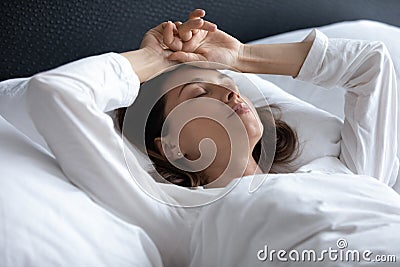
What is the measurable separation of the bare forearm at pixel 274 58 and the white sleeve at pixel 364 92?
0.02 meters

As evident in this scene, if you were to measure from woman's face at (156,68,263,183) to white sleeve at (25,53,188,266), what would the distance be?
0.17 m

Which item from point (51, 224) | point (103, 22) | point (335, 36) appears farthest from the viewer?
point (335, 36)

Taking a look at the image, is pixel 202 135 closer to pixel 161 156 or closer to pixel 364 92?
pixel 161 156

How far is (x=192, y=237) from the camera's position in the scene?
38.7 inches

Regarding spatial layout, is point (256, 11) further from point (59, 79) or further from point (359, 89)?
point (59, 79)

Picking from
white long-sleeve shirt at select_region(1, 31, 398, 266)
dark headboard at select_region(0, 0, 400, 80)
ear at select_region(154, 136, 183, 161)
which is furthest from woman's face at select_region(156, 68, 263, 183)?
dark headboard at select_region(0, 0, 400, 80)

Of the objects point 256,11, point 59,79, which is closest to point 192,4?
point 256,11

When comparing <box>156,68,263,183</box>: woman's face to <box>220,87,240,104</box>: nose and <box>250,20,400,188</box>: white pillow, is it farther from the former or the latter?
<box>250,20,400,188</box>: white pillow

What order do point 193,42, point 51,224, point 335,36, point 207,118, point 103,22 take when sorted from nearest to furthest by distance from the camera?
1. point 51,224
2. point 207,118
3. point 193,42
4. point 103,22
5. point 335,36

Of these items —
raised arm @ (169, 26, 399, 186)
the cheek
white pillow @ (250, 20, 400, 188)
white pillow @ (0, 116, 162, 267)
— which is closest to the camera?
white pillow @ (0, 116, 162, 267)

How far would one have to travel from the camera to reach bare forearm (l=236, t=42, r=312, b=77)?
133 cm

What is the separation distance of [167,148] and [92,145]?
26 cm

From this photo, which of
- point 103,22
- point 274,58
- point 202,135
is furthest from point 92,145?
point 103,22

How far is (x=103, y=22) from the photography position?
150 cm
